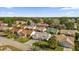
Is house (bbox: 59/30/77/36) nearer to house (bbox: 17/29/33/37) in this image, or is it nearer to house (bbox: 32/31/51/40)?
house (bbox: 32/31/51/40)

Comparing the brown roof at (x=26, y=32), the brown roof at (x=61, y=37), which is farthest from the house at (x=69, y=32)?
the brown roof at (x=26, y=32)

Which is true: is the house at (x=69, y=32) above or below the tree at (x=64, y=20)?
below

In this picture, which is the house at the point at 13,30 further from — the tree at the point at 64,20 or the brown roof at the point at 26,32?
the tree at the point at 64,20

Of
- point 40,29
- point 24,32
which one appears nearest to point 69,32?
point 40,29

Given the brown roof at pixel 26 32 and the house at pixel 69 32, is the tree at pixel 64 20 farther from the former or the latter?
the brown roof at pixel 26 32

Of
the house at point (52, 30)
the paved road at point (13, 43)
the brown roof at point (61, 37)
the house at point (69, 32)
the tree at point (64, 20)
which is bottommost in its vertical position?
the paved road at point (13, 43)

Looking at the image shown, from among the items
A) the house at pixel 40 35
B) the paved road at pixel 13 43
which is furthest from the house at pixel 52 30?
the paved road at pixel 13 43

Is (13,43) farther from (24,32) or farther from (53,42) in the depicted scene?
(53,42)

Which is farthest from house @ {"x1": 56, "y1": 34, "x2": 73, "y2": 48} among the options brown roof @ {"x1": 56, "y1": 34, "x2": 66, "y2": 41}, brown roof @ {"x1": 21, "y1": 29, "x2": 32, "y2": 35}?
brown roof @ {"x1": 21, "y1": 29, "x2": 32, "y2": 35}
